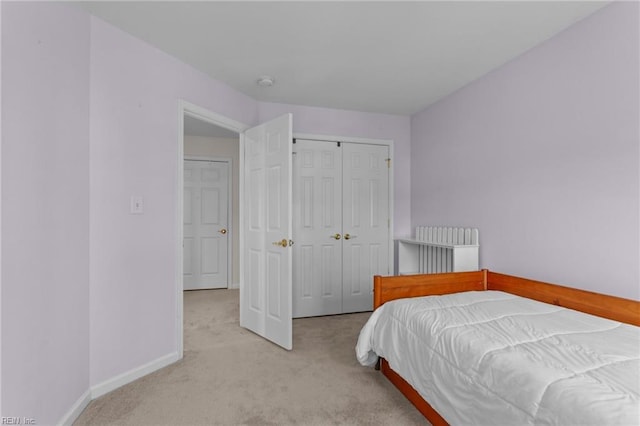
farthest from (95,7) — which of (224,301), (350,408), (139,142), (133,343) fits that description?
(224,301)

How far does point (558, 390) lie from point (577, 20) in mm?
2173

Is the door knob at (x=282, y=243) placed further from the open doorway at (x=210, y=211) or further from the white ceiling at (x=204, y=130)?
the open doorway at (x=210, y=211)

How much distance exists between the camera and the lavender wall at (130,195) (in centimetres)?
200

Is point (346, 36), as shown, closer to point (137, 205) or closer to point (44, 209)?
point (137, 205)

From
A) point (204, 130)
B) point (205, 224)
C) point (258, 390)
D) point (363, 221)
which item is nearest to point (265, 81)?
point (363, 221)

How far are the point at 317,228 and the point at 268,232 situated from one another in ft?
2.73

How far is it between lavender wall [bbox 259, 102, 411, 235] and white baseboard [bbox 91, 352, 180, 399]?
7.96ft

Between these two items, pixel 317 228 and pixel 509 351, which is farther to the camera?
pixel 317 228

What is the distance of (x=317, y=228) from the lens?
361 centimetres

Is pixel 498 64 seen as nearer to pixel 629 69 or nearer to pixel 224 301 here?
pixel 629 69

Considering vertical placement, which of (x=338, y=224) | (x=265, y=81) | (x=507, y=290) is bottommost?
(x=507, y=290)

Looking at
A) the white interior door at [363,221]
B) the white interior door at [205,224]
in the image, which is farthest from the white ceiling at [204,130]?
the white interior door at [363,221]

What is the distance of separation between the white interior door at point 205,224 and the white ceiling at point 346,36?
2268 mm

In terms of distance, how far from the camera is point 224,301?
4.23 meters
